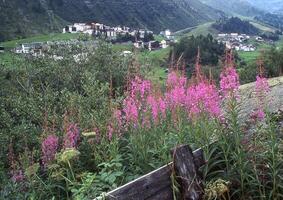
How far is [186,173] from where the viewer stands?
4.38 metres

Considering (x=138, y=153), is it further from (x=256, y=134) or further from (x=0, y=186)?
(x=0, y=186)

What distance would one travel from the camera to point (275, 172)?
4359 millimetres

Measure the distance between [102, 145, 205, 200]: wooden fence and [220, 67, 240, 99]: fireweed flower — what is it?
2.50 ft

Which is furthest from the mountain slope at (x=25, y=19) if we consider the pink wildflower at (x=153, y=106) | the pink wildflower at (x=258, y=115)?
the pink wildflower at (x=258, y=115)

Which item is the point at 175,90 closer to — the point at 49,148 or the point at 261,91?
the point at 261,91

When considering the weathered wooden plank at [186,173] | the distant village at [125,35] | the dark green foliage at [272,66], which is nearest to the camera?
the weathered wooden plank at [186,173]

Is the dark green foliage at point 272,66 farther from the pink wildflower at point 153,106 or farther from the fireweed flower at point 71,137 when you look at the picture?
the fireweed flower at point 71,137

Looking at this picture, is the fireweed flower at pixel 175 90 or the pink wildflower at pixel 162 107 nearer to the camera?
the fireweed flower at pixel 175 90

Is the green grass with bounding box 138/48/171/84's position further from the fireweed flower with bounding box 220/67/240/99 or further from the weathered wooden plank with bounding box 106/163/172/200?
the weathered wooden plank with bounding box 106/163/172/200

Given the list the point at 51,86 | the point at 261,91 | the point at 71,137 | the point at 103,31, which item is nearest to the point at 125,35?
the point at 103,31

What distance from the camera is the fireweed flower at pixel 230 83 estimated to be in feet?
15.4

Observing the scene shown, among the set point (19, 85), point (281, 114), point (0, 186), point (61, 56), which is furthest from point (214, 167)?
point (61, 56)

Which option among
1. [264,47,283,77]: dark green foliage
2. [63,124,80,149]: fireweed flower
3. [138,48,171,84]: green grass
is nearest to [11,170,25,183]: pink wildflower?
[63,124,80,149]: fireweed flower

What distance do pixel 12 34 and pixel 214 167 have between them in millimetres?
150065
